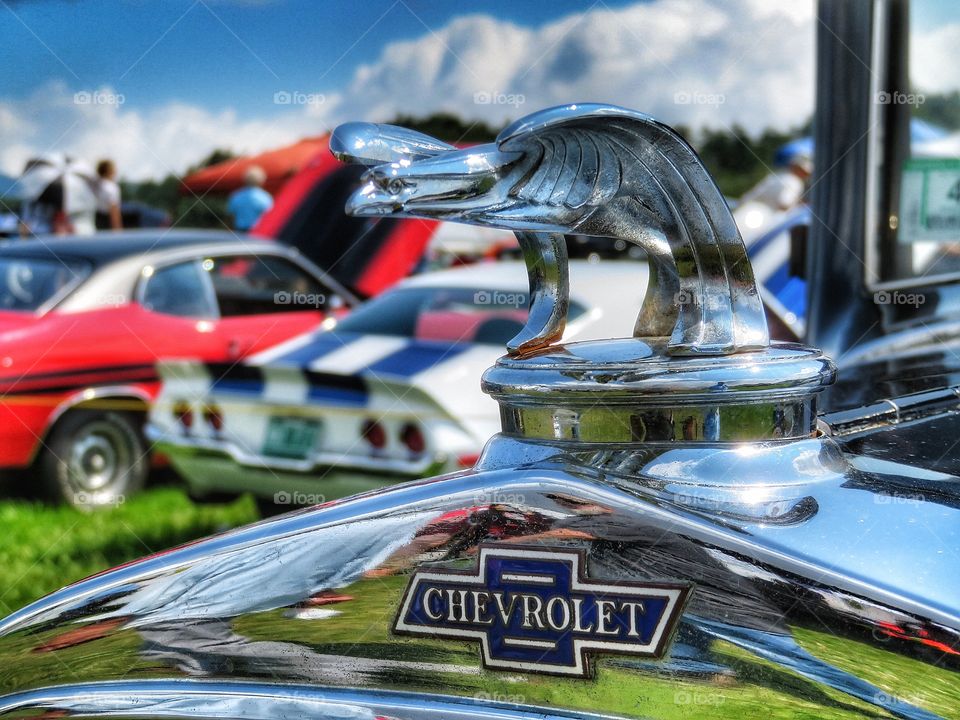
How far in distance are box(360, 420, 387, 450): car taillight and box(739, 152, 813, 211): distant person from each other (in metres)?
4.34

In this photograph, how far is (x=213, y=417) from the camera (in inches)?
232

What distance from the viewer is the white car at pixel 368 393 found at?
16.7 ft

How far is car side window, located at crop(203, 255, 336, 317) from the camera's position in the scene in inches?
290

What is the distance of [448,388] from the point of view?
16.7ft

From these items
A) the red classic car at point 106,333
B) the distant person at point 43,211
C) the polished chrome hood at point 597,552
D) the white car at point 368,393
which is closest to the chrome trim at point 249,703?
the polished chrome hood at point 597,552

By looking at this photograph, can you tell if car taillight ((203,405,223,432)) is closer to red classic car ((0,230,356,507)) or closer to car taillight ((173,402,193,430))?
red classic car ((0,230,356,507))

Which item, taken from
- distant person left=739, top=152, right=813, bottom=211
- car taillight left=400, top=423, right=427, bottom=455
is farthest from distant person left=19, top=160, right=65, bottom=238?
distant person left=739, top=152, right=813, bottom=211

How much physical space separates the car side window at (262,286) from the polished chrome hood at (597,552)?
643 centimetres

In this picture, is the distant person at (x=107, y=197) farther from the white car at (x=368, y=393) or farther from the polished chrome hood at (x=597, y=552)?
the polished chrome hood at (x=597, y=552)

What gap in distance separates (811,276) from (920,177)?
0.29 meters

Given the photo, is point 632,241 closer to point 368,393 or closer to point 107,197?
point 368,393

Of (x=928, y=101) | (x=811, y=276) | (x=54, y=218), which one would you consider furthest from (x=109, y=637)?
(x=54, y=218)

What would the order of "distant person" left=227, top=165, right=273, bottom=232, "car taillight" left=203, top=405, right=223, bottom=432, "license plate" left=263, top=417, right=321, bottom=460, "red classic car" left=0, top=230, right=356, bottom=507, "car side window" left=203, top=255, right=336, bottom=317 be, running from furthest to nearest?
1. "distant person" left=227, top=165, right=273, bottom=232
2. "car side window" left=203, top=255, right=336, bottom=317
3. "red classic car" left=0, top=230, right=356, bottom=507
4. "car taillight" left=203, top=405, right=223, bottom=432
5. "license plate" left=263, top=417, right=321, bottom=460

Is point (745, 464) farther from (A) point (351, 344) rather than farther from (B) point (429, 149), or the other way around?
(A) point (351, 344)
